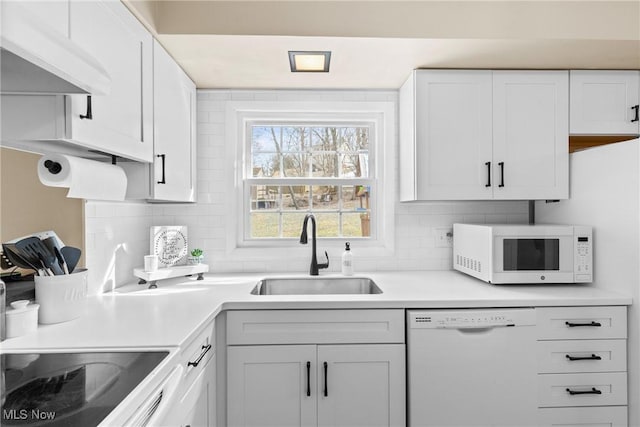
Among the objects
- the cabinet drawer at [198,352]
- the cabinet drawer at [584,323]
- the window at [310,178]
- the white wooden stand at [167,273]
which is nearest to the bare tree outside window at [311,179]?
the window at [310,178]

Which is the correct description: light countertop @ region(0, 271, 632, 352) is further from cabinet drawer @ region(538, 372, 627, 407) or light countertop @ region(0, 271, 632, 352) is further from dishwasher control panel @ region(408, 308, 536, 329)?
cabinet drawer @ region(538, 372, 627, 407)

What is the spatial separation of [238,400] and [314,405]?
1.19 ft

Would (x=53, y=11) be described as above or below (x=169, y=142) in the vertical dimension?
above

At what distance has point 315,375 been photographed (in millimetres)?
Result: 1804

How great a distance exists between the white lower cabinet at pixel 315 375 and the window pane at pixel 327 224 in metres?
0.95

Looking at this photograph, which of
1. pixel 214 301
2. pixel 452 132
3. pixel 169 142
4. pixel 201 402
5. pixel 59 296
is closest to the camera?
pixel 59 296

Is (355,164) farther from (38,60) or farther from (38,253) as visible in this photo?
(38,60)

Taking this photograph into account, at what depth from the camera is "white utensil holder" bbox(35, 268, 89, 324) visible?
4.53 feet

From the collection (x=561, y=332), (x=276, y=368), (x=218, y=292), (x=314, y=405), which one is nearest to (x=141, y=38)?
(x=218, y=292)

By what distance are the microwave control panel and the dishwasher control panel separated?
1.85ft

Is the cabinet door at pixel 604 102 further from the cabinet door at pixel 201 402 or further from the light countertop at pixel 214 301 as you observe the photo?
the cabinet door at pixel 201 402

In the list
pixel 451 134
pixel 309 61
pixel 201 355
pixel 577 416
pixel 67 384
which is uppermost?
pixel 309 61

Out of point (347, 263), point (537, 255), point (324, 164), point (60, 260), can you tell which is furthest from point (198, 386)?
point (537, 255)

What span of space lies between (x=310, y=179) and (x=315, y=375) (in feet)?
4.48
